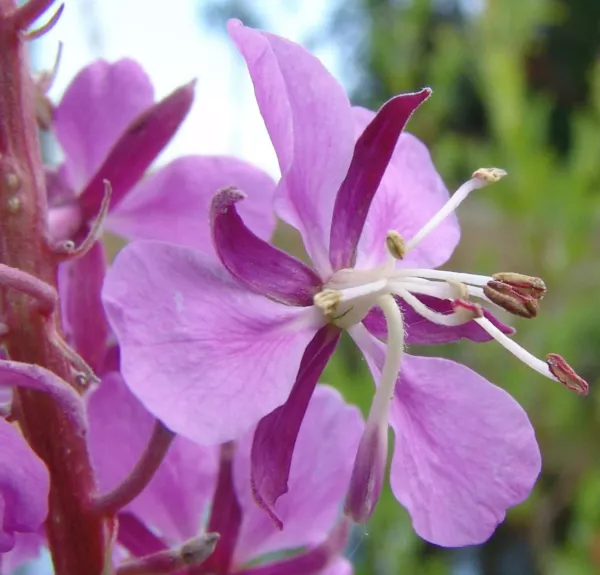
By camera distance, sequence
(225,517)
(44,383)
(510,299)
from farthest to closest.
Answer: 1. (225,517)
2. (510,299)
3. (44,383)

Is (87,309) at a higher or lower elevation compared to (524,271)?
higher

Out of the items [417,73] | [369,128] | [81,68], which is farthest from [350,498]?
[417,73]

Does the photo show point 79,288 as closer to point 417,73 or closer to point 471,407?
point 471,407

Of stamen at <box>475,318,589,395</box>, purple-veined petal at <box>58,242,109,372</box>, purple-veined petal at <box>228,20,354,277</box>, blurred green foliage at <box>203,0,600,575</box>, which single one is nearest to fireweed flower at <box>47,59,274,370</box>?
purple-veined petal at <box>58,242,109,372</box>

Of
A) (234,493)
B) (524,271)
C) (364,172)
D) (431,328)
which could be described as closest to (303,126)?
Result: (364,172)

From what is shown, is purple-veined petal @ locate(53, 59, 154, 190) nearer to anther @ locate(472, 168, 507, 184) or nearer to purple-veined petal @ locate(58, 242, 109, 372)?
purple-veined petal @ locate(58, 242, 109, 372)

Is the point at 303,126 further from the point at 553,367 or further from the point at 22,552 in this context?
the point at 22,552
